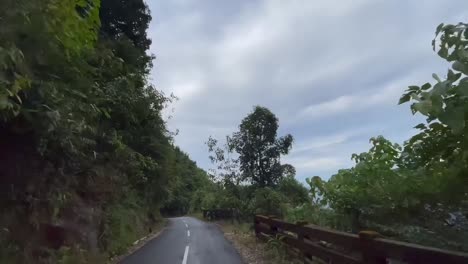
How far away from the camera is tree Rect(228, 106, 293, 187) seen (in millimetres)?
26031

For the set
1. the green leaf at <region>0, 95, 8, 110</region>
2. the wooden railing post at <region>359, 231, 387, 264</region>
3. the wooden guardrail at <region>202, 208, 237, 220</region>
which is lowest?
the wooden railing post at <region>359, 231, 387, 264</region>

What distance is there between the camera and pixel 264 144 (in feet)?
85.9

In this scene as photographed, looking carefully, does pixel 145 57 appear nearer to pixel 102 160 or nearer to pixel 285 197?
pixel 102 160

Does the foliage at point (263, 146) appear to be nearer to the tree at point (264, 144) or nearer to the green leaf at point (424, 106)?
the tree at point (264, 144)

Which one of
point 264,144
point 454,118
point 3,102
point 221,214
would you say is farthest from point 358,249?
point 221,214

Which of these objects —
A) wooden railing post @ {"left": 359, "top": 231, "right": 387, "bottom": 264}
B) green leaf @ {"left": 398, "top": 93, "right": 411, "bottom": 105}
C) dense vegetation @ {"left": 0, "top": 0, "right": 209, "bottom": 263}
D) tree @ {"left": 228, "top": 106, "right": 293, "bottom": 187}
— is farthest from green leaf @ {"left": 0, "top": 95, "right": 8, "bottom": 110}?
tree @ {"left": 228, "top": 106, "right": 293, "bottom": 187}

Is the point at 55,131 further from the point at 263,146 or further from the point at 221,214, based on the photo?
the point at 221,214

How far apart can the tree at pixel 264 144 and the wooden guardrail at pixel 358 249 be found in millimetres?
13627

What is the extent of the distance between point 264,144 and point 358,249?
20.1 meters

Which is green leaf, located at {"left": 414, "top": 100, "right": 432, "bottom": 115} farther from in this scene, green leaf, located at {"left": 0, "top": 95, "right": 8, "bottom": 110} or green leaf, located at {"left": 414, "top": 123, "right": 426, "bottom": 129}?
green leaf, located at {"left": 0, "top": 95, "right": 8, "bottom": 110}

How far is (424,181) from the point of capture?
16.2 feet

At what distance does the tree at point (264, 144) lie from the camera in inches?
1025

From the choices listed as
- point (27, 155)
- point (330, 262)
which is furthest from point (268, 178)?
point (27, 155)

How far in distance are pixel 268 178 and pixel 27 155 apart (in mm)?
20517
